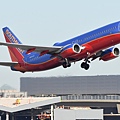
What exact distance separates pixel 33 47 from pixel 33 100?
54.1m

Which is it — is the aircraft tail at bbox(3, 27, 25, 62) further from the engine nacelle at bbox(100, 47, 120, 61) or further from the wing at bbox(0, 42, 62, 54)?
the engine nacelle at bbox(100, 47, 120, 61)

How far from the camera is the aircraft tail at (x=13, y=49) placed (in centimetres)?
10006

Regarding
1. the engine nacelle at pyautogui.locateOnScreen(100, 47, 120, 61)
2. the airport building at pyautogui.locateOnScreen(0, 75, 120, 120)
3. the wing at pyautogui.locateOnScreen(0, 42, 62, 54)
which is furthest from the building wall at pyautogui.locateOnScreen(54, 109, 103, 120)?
the wing at pyautogui.locateOnScreen(0, 42, 62, 54)

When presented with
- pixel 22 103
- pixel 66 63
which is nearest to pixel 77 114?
pixel 22 103

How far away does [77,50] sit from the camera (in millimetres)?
83938

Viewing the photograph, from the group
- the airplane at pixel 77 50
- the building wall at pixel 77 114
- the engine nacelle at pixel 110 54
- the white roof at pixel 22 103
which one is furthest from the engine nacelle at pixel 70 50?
the white roof at pixel 22 103

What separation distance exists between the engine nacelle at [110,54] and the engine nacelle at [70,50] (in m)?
5.32

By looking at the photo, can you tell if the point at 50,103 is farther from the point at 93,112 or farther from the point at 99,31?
the point at 99,31

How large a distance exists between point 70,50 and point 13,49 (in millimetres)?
21732

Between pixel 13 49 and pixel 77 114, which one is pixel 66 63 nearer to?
pixel 13 49

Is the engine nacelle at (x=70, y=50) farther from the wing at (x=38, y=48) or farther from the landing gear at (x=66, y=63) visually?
the wing at (x=38, y=48)

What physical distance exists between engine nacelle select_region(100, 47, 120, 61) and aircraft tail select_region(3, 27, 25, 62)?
15605 millimetres

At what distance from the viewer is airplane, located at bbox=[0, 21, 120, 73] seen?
83.0 metres

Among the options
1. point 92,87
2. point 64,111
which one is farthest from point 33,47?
point 92,87
